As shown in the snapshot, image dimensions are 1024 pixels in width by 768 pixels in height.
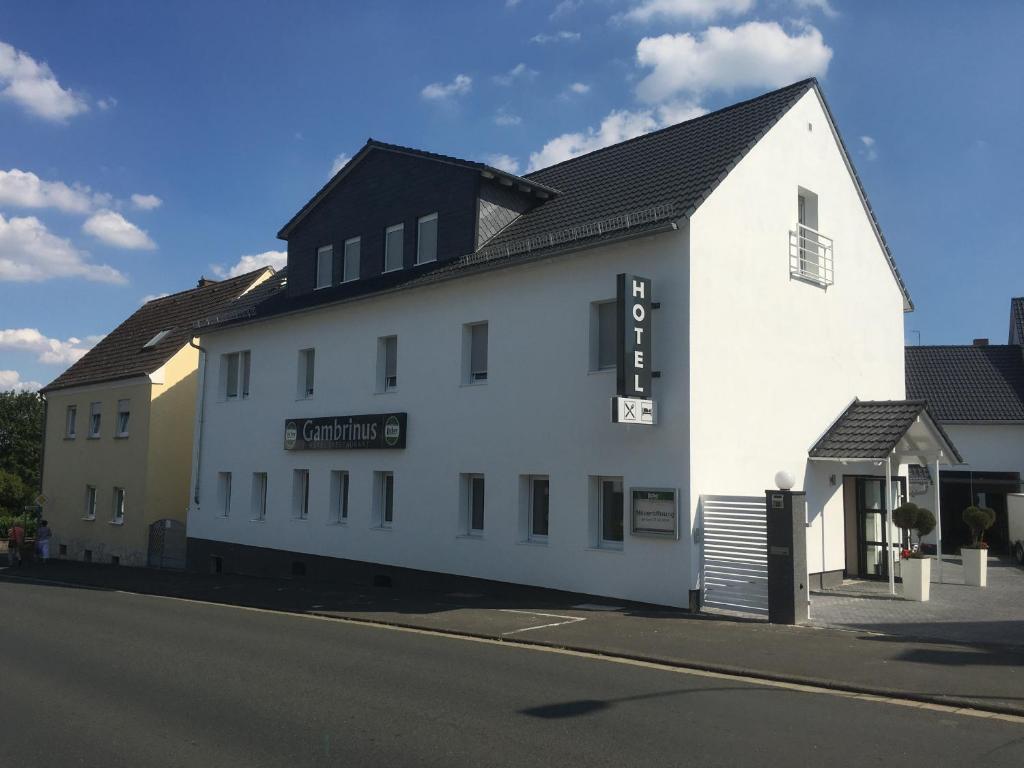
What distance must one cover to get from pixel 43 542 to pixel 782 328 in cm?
2645

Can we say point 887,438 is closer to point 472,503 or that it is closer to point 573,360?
point 573,360

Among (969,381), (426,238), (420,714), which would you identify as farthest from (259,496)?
(969,381)

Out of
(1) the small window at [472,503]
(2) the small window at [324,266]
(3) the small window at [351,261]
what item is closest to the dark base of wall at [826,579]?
(1) the small window at [472,503]

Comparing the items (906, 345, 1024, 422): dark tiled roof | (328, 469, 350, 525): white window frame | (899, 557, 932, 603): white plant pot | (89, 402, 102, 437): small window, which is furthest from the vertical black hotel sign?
(89, 402, 102, 437): small window

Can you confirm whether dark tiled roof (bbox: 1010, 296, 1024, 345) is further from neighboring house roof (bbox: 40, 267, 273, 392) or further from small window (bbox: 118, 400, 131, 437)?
small window (bbox: 118, 400, 131, 437)

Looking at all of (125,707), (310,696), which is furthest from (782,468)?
(125,707)

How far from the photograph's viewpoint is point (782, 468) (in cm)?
1587

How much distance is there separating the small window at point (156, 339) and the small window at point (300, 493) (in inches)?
475

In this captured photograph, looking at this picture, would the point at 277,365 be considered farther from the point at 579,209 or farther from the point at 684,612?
the point at 684,612

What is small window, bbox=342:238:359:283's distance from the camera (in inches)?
853

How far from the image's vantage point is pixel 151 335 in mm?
32125

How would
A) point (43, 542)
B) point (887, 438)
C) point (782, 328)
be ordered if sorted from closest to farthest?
1. point (887, 438)
2. point (782, 328)
3. point (43, 542)

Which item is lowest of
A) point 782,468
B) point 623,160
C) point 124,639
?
point 124,639

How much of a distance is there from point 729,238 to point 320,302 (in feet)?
33.9
